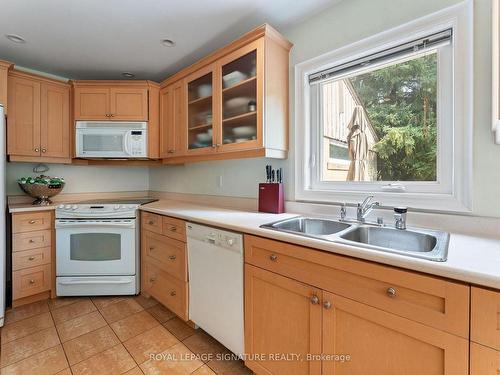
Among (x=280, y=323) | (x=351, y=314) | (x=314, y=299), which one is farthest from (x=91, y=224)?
(x=351, y=314)

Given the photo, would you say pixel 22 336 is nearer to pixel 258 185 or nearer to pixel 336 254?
pixel 258 185

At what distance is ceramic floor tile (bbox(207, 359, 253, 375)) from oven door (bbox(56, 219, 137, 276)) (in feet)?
4.03

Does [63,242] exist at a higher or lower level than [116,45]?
lower

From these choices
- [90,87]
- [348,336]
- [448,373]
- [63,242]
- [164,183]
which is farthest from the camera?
[164,183]

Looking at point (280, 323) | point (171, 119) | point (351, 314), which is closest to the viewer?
point (351, 314)

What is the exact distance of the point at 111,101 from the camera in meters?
2.55

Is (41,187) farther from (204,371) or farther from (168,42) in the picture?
(204,371)

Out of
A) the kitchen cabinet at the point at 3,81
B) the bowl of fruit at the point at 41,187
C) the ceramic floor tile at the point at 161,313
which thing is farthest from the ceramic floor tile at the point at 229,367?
the kitchen cabinet at the point at 3,81

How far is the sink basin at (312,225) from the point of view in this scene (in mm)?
1500

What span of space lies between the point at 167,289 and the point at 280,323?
1.13 metres

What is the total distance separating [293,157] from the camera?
1865 mm

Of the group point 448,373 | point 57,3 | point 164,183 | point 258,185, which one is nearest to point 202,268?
point 258,185

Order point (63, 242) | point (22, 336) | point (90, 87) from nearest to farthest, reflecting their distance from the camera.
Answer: point (22, 336) → point (63, 242) → point (90, 87)

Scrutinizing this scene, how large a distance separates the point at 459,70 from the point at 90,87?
302 centimetres
